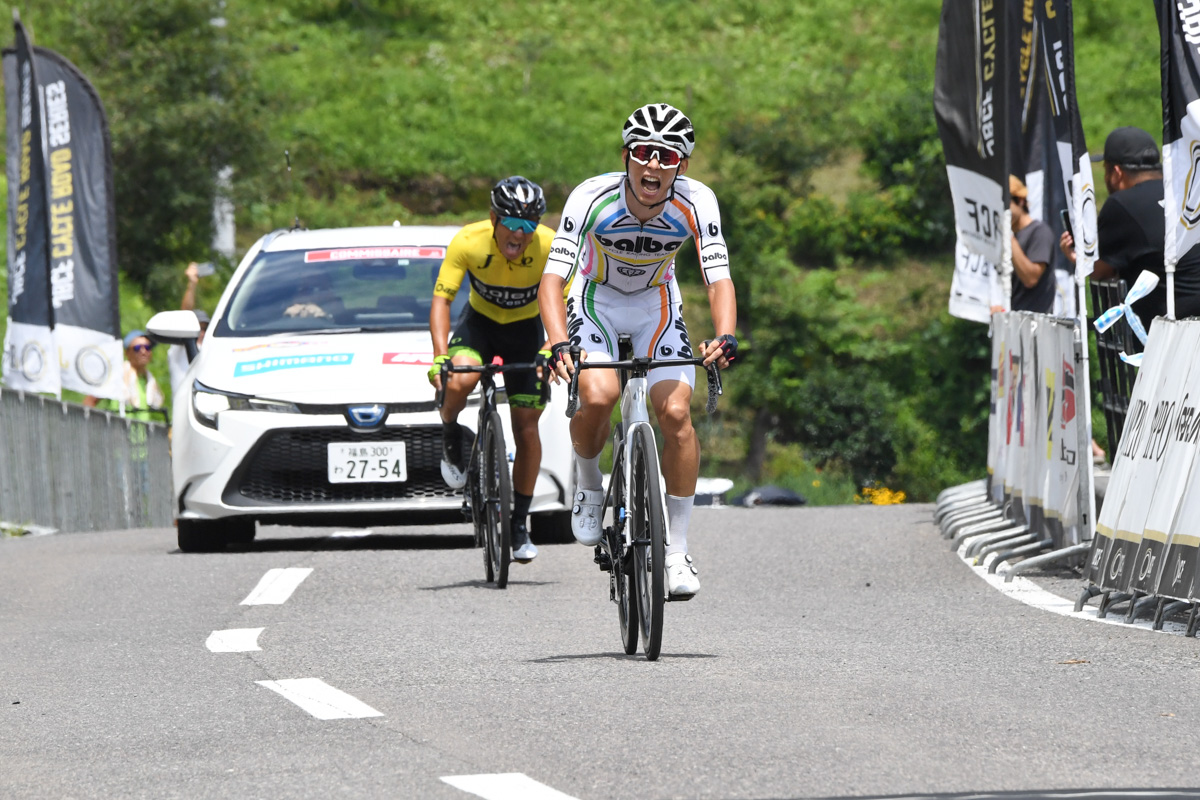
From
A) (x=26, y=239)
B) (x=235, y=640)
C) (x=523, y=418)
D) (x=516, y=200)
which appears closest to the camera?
(x=235, y=640)

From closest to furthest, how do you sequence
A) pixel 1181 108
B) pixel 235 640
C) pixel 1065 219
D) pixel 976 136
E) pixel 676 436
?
1. pixel 676 436
2. pixel 235 640
3. pixel 1181 108
4. pixel 1065 219
5. pixel 976 136

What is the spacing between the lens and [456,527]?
15.4 metres

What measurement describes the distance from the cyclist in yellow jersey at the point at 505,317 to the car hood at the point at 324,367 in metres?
0.89

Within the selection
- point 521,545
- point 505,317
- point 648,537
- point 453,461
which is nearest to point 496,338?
point 505,317

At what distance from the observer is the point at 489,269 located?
404 inches

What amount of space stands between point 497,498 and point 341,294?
128 inches

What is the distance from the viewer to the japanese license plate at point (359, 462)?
11484mm

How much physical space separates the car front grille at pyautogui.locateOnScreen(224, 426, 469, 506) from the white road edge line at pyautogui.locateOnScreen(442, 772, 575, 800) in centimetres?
646

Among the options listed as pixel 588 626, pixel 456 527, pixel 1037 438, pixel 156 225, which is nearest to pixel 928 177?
pixel 156 225

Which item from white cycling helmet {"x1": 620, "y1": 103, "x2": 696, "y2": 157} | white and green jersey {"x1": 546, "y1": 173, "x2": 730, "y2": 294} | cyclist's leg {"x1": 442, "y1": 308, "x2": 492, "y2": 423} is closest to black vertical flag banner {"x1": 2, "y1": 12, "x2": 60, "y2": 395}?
cyclist's leg {"x1": 442, "y1": 308, "x2": 492, "y2": 423}

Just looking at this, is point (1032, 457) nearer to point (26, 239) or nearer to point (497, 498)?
point (497, 498)

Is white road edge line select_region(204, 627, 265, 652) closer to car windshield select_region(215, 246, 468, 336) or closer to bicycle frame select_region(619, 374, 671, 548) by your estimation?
bicycle frame select_region(619, 374, 671, 548)

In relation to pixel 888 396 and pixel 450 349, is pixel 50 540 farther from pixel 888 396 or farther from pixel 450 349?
pixel 888 396

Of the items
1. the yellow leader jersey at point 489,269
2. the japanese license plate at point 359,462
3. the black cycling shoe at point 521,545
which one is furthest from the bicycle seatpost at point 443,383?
the japanese license plate at point 359,462
